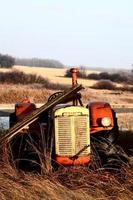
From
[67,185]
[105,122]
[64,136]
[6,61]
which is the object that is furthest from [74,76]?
[6,61]

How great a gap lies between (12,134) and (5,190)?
191cm

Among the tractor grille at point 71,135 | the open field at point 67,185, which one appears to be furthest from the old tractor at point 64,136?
the open field at point 67,185

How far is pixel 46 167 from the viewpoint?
25.3ft

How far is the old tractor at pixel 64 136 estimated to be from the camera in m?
8.25

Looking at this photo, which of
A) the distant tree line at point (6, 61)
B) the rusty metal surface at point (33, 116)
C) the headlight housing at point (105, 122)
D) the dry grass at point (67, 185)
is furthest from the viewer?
the distant tree line at point (6, 61)

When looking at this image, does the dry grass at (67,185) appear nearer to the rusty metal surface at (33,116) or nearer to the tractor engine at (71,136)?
the tractor engine at (71,136)

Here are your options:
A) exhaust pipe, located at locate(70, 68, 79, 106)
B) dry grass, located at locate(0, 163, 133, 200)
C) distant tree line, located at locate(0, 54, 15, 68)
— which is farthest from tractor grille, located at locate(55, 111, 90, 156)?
distant tree line, located at locate(0, 54, 15, 68)

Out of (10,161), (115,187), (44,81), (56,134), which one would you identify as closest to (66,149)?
(56,134)

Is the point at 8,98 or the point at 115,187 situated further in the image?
the point at 8,98

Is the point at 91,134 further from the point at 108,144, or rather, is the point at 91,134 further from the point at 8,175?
the point at 8,175

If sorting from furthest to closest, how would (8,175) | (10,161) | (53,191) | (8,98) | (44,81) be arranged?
(44,81) < (8,98) < (10,161) < (8,175) < (53,191)

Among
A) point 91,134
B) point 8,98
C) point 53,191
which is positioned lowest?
point 53,191

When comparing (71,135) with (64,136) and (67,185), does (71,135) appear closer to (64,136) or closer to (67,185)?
(64,136)

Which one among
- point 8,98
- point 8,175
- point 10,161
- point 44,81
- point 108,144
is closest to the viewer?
point 8,175
